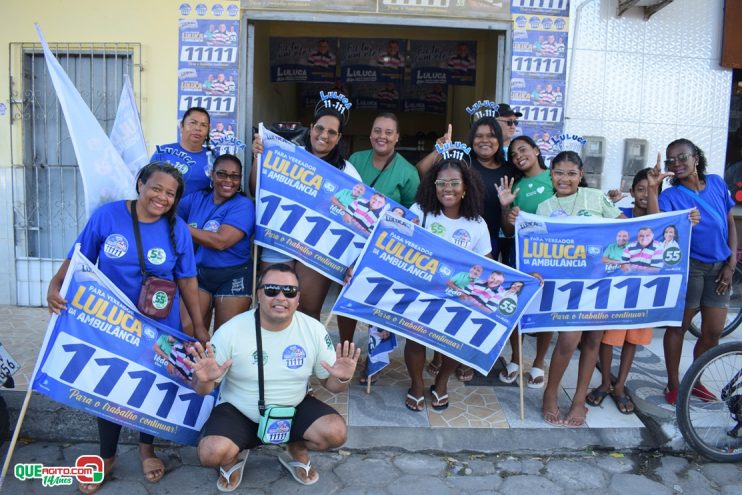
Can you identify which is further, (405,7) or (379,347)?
(405,7)

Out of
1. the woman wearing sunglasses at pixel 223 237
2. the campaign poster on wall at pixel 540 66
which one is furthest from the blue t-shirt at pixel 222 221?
the campaign poster on wall at pixel 540 66

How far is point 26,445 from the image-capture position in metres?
3.71

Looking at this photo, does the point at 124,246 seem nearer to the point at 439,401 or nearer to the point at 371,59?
the point at 439,401

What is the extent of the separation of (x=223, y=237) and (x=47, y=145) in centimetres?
356

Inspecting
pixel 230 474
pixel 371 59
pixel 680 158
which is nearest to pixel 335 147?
pixel 230 474

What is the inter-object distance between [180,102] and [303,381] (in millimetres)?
3723

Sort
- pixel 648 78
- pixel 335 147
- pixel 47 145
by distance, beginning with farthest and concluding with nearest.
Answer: pixel 47 145 < pixel 648 78 < pixel 335 147

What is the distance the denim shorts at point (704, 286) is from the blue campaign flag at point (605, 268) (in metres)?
0.15

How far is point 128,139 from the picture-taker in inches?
147

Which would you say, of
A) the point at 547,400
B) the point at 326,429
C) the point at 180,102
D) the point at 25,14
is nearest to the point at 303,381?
the point at 326,429

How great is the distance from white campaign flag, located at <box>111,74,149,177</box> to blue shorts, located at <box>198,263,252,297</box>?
2.58 ft

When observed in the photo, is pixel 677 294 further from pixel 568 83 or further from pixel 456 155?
pixel 568 83

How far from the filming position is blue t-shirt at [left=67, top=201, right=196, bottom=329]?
3.15m

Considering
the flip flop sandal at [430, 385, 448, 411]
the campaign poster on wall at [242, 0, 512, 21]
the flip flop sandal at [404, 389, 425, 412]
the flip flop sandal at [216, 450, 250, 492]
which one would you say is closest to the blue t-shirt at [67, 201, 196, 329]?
the flip flop sandal at [216, 450, 250, 492]
